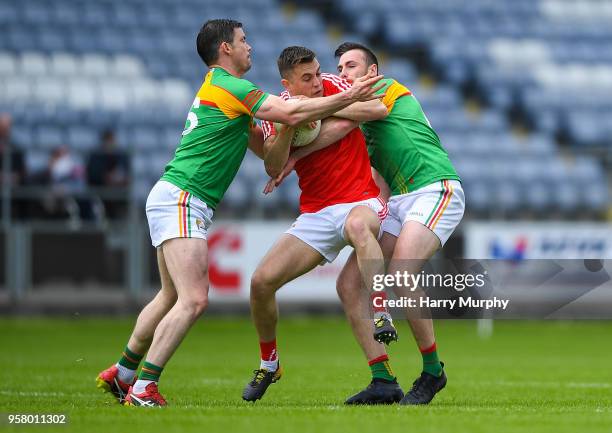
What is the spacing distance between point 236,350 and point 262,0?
41.3 ft

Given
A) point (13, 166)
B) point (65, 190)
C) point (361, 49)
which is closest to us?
point (361, 49)

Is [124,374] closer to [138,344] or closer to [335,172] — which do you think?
[138,344]

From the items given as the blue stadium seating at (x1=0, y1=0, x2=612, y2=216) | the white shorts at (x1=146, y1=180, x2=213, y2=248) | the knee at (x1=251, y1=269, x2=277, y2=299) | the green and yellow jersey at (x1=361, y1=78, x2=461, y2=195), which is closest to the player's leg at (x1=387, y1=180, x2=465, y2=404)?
the green and yellow jersey at (x1=361, y1=78, x2=461, y2=195)

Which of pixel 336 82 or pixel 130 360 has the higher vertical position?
pixel 336 82

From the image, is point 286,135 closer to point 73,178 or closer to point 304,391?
point 304,391

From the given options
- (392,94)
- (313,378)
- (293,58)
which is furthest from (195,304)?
(313,378)

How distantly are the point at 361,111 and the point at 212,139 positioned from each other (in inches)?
40.6

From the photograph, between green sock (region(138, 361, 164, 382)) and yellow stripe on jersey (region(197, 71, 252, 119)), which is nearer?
green sock (region(138, 361, 164, 382))

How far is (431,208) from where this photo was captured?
839 cm

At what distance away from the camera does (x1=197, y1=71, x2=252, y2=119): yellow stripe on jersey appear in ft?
26.7

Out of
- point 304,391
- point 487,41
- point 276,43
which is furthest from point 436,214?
point 487,41

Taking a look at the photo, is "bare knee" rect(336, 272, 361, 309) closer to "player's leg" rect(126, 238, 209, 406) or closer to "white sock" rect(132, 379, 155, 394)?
"player's leg" rect(126, 238, 209, 406)

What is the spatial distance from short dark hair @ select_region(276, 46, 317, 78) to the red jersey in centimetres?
20

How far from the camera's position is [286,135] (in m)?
8.17
